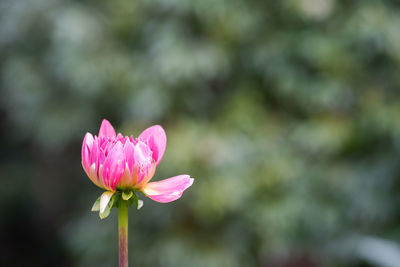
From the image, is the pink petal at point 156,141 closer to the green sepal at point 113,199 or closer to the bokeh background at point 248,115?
the green sepal at point 113,199

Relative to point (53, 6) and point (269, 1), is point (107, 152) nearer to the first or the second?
point (269, 1)

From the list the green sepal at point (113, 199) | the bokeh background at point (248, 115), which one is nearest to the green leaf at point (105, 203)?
the green sepal at point (113, 199)

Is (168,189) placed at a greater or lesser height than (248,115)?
lesser

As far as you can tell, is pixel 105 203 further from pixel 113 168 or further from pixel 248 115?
pixel 248 115

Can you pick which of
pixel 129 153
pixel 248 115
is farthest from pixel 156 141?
pixel 248 115

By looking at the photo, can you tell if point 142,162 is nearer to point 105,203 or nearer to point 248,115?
point 105,203

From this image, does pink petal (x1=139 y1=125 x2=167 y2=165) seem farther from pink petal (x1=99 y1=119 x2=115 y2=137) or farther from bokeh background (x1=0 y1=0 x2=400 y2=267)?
bokeh background (x1=0 y1=0 x2=400 y2=267)

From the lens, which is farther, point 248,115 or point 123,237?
point 248,115

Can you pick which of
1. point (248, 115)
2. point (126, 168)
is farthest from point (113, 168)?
point (248, 115)
